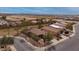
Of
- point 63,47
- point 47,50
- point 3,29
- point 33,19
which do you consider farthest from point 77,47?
point 3,29

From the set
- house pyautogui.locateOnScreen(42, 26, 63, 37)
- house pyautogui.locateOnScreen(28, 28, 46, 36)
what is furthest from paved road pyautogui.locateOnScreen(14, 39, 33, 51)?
house pyautogui.locateOnScreen(42, 26, 63, 37)

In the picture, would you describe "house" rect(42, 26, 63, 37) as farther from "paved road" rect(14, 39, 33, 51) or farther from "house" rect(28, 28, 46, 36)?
"paved road" rect(14, 39, 33, 51)

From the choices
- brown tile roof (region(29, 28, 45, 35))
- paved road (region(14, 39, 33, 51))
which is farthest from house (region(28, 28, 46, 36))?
paved road (region(14, 39, 33, 51))

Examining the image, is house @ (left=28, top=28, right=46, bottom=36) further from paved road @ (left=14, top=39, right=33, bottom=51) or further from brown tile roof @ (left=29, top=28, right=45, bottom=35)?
paved road @ (left=14, top=39, right=33, bottom=51)

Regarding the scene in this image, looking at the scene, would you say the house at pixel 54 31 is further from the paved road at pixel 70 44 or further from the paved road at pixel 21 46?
the paved road at pixel 21 46

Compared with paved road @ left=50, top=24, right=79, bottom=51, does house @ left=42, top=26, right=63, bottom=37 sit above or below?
above

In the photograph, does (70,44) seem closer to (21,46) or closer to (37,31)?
(37,31)

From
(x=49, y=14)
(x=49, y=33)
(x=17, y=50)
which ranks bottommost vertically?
(x=17, y=50)

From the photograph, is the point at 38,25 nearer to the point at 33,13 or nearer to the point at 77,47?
the point at 33,13

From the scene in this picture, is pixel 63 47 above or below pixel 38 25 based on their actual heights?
below
